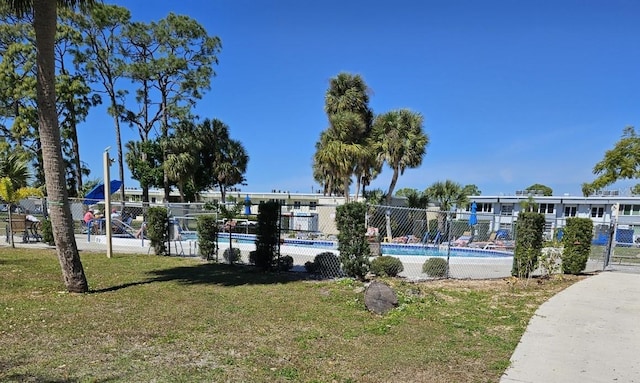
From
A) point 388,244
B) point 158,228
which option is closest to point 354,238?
point 158,228

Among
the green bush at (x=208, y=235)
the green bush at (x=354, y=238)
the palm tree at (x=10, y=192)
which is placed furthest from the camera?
the palm tree at (x=10, y=192)

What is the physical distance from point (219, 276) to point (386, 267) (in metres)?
3.93

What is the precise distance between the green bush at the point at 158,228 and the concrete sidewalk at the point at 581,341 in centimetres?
1070

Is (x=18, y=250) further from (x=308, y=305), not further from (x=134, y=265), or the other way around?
A: (x=308, y=305)

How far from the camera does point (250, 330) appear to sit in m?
5.37

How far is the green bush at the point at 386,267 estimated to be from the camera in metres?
9.47

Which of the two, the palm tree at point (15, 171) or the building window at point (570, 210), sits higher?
the palm tree at point (15, 171)

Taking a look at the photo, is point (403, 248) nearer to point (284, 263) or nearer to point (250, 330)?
point (284, 263)

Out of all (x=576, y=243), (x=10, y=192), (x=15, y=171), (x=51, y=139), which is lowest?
(x=576, y=243)

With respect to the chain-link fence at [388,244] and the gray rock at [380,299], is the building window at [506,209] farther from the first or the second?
the gray rock at [380,299]

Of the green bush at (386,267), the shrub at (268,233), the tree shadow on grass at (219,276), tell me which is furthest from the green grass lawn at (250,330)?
the shrub at (268,233)

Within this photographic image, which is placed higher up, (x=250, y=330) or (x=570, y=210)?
(x=570, y=210)

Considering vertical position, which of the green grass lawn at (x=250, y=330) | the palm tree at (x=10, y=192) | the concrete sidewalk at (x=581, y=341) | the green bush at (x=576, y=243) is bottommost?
the green grass lawn at (x=250, y=330)

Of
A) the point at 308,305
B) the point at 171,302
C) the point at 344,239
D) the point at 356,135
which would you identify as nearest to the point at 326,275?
the point at 344,239
